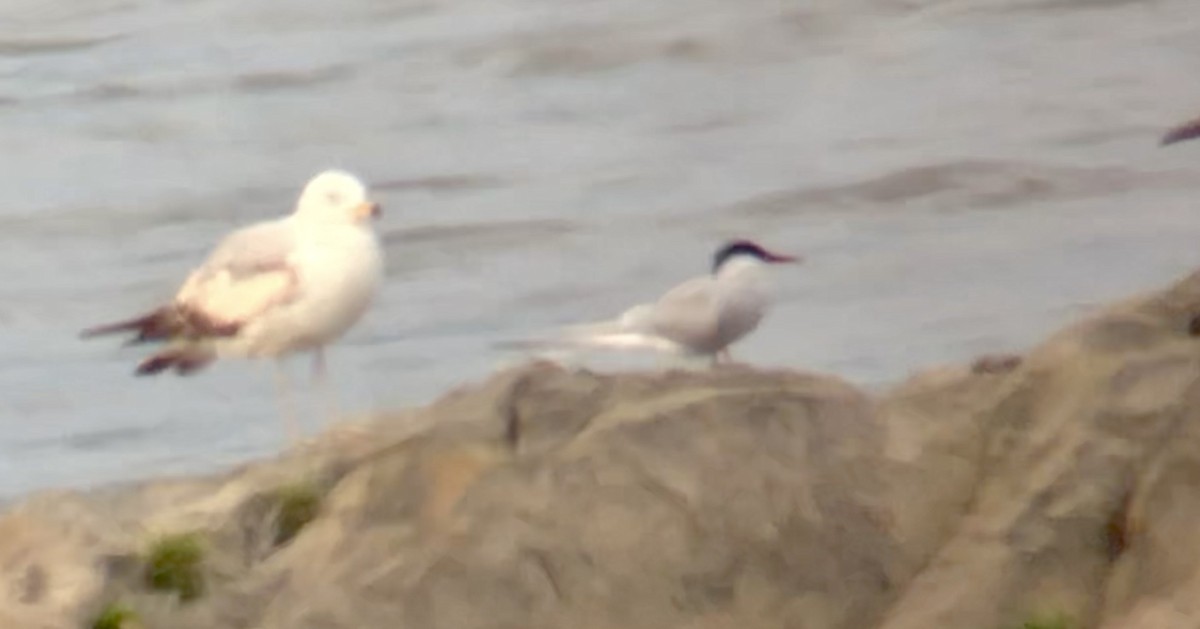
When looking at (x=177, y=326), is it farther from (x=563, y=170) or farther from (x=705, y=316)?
(x=563, y=170)

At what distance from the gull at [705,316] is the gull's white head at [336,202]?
0.80 m

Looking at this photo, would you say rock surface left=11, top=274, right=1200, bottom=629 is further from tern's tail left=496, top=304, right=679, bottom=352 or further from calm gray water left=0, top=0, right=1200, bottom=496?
calm gray water left=0, top=0, right=1200, bottom=496

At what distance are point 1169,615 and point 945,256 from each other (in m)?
8.69

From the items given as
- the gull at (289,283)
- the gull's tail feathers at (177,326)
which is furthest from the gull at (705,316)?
the gull's tail feathers at (177,326)

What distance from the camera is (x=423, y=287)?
14.2 meters

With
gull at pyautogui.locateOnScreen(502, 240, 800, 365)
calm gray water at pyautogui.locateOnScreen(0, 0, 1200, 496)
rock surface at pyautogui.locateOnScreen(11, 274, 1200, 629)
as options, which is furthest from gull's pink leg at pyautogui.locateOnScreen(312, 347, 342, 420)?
rock surface at pyautogui.locateOnScreen(11, 274, 1200, 629)

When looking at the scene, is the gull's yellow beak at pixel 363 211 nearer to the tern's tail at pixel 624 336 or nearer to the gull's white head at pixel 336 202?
the gull's white head at pixel 336 202

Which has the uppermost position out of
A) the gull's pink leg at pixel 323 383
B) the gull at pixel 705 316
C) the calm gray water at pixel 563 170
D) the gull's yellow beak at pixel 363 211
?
the gull's yellow beak at pixel 363 211

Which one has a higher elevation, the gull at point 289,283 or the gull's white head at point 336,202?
the gull's white head at point 336,202

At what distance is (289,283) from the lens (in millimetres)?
8742

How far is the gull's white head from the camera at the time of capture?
8.84 metres

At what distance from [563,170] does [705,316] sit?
7393 mm

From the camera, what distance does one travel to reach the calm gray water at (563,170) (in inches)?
493

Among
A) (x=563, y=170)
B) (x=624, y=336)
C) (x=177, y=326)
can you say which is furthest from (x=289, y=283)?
(x=563, y=170)
